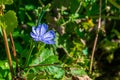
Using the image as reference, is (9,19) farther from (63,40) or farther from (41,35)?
(63,40)

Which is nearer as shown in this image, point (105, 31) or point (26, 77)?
point (26, 77)

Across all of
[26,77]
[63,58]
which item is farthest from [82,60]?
[26,77]

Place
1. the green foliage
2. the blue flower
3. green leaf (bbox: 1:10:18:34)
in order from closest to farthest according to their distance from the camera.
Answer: green leaf (bbox: 1:10:18:34)
the blue flower
the green foliage

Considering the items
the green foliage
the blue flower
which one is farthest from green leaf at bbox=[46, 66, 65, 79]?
the blue flower

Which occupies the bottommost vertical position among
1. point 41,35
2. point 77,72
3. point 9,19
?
point 77,72

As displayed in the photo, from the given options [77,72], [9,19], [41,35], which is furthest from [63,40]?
[9,19]

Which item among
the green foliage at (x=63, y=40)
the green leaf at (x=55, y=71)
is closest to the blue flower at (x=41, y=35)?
the green foliage at (x=63, y=40)

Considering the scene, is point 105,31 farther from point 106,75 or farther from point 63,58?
point 63,58

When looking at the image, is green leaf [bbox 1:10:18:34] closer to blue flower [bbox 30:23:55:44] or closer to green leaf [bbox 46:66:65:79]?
blue flower [bbox 30:23:55:44]

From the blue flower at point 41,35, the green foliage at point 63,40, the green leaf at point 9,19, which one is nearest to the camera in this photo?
the green leaf at point 9,19

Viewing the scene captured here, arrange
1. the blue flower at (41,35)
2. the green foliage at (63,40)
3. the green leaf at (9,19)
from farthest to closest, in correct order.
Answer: the green foliage at (63,40), the blue flower at (41,35), the green leaf at (9,19)

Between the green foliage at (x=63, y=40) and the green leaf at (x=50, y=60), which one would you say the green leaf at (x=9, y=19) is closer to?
the green foliage at (x=63, y=40)
